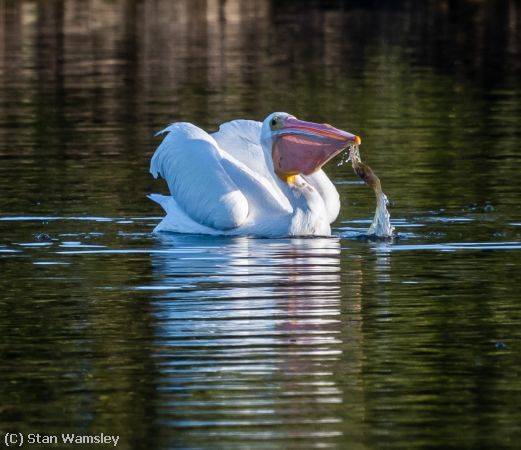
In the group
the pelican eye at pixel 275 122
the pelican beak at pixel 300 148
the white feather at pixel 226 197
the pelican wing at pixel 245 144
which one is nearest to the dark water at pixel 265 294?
the white feather at pixel 226 197

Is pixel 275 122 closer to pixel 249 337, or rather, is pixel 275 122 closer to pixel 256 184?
pixel 256 184

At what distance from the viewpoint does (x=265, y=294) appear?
1060cm

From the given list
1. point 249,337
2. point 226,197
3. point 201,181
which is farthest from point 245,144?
point 249,337

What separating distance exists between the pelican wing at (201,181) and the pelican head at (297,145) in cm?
45

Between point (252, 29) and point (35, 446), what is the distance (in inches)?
1358

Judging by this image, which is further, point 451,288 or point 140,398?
point 451,288

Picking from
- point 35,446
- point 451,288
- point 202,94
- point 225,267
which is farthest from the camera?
point 202,94

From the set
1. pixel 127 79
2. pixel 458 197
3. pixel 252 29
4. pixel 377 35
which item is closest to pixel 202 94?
pixel 127 79

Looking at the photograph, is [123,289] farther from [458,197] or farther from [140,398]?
[458,197]

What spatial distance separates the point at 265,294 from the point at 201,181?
2.36 meters

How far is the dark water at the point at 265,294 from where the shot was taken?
7.88 m

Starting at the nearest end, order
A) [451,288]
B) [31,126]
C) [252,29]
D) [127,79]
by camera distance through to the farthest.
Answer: [451,288] → [31,126] → [127,79] → [252,29]

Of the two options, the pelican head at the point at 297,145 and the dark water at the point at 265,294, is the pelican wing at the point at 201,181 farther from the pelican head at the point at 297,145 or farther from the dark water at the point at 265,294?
the pelican head at the point at 297,145

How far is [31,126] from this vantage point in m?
21.1
